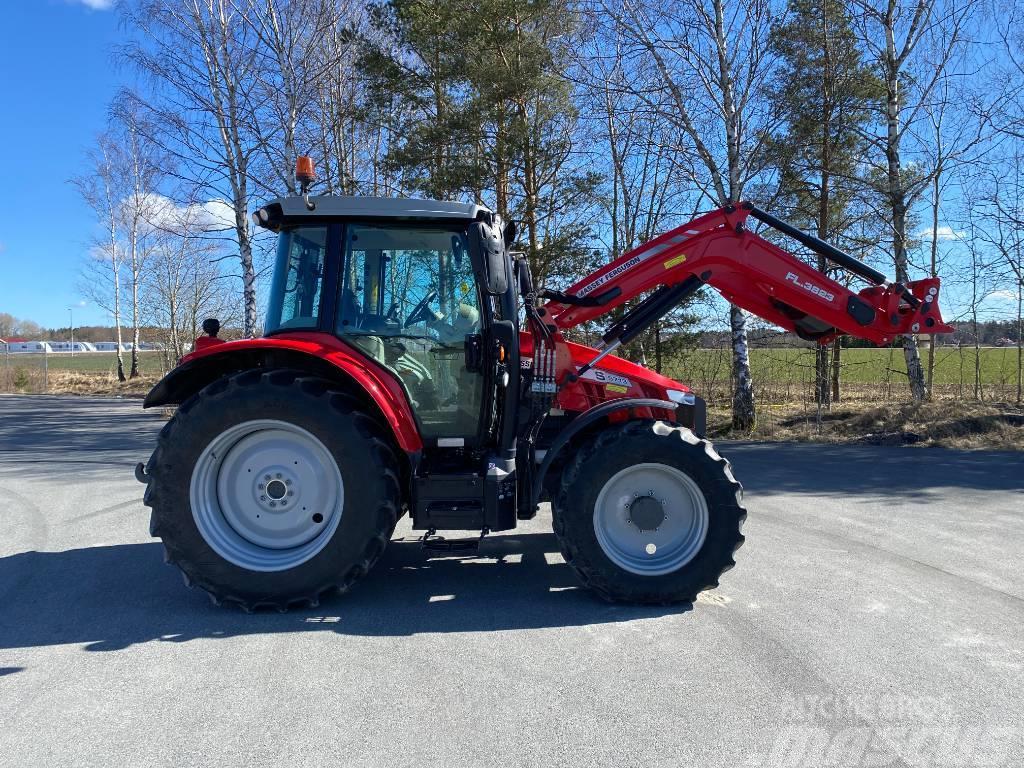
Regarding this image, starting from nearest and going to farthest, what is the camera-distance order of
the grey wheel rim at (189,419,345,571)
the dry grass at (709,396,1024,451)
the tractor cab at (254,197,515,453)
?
the grey wheel rim at (189,419,345,571) → the tractor cab at (254,197,515,453) → the dry grass at (709,396,1024,451)

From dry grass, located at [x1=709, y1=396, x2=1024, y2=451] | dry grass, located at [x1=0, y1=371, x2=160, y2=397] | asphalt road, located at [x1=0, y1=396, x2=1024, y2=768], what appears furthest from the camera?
dry grass, located at [x1=0, y1=371, x2=160, y2=397]

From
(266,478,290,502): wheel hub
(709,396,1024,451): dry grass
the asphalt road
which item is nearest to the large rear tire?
(266,478,290,502): wheel hub

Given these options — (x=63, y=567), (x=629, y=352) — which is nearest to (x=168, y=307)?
(x=629, y=352)

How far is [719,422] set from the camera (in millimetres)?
13258

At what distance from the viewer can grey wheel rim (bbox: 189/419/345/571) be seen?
3.92 m

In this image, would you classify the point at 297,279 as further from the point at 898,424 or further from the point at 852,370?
the point at 852,370

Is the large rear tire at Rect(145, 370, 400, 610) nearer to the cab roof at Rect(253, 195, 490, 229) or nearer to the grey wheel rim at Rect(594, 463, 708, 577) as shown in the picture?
the cab roof at Rect(253, 195, 490, 229)

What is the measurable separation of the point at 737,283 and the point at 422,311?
214 cm

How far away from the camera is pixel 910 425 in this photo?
11016mm

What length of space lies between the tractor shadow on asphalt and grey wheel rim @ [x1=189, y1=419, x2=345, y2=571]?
37 centimetres

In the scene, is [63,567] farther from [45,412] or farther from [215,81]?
[45,412]

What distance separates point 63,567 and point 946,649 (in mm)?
5297

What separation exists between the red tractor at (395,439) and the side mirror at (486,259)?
10 mm

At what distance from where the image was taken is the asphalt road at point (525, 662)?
2.54 meters
